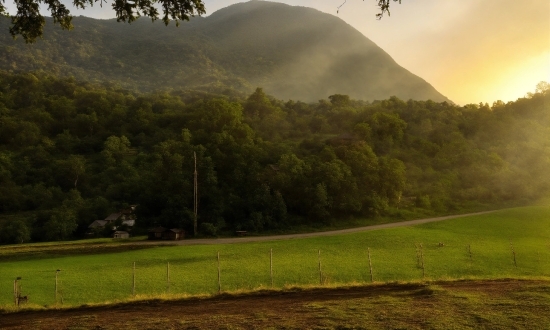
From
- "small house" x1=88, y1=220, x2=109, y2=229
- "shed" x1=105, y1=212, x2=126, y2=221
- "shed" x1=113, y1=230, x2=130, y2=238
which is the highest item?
"shed" x1=105, y1=212, x2=126, y2=221

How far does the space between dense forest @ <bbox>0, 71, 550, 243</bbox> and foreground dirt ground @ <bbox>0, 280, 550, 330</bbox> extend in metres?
38.4

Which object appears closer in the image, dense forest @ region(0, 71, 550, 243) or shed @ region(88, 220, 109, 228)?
shed @ region(88, 220, 109, 228)

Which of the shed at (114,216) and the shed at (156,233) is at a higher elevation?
the shed at (114,216)

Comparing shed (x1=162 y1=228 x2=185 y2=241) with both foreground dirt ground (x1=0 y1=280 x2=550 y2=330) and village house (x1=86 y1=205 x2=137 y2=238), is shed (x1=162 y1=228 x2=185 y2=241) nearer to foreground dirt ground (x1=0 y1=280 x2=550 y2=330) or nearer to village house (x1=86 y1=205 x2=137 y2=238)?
village house (x1=86 y1=205 x2=137 y2=238)

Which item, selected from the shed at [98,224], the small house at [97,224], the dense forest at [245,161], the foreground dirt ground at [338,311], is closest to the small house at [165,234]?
the dense forest at [245,161]

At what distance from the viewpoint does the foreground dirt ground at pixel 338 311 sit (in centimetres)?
1019

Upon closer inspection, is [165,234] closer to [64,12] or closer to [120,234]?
[120,234]

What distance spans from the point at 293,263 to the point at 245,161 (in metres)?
39.2

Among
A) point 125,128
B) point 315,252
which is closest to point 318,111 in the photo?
point 125,128

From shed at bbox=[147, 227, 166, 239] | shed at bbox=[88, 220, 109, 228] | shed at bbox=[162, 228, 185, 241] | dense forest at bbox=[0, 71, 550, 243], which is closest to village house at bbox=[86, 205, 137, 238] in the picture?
shed at bbox=[88, 220, 109, 228]

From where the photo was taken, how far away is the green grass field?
23.6m

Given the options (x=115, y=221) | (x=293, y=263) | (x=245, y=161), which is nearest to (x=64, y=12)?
(x=293, y=263)

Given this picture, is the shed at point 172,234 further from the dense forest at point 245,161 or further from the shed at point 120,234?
the shed at point 120,234

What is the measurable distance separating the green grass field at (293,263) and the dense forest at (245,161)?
14.6 metres
